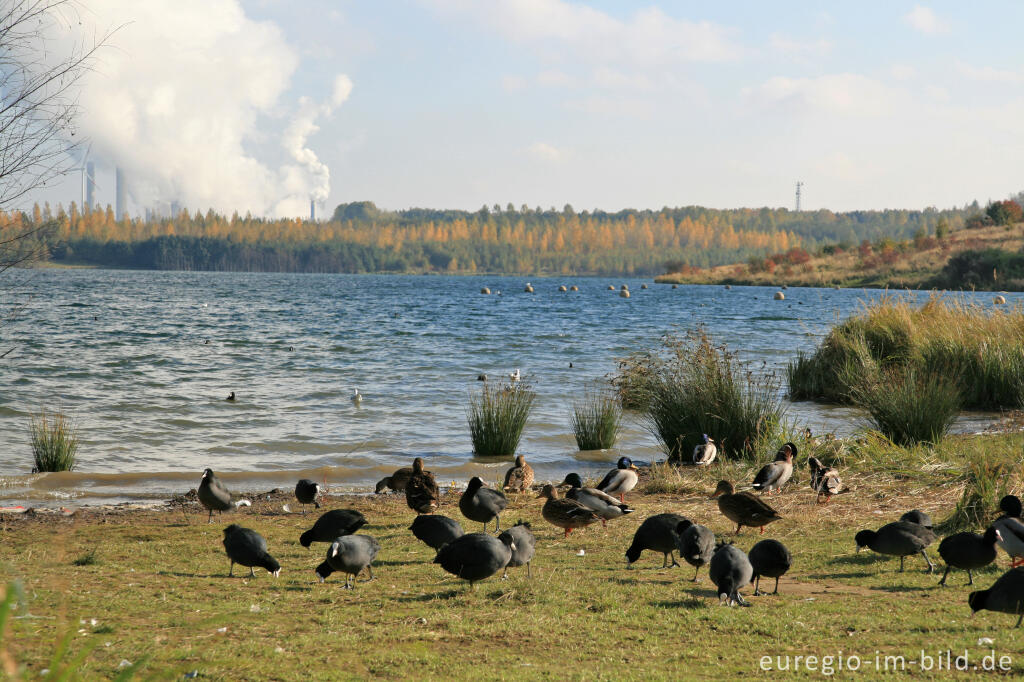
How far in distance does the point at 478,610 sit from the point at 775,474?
4.65 metres

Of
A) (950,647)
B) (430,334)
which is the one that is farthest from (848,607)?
(430,334)

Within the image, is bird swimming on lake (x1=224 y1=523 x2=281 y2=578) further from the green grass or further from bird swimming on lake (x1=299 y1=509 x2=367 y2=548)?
the green grass

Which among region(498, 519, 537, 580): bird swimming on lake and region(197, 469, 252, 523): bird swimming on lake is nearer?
region(498, 519, 537, 580): bird swimming on lake

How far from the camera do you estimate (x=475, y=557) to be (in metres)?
5.67

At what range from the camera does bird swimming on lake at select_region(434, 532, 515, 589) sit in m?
5.67

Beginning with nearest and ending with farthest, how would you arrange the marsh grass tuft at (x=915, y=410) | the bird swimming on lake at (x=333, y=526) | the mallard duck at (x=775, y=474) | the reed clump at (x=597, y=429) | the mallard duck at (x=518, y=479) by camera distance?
1. the bird swimming on lake at (x=333, y=526)
2. the mallard duck at (x=775, y=474)
3. the mallard duck at (x=518, y=479)
4. the marsh grass tuft at (x=915, y=410)
5. the reed clump at (x=597, y=429)

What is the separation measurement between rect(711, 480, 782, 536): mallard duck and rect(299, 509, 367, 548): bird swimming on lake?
328 cm

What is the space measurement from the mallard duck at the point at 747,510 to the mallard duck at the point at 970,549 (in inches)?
61.8

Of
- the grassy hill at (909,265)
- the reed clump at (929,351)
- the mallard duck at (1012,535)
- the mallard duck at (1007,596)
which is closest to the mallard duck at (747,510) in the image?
the mallard duck at (1012,535)

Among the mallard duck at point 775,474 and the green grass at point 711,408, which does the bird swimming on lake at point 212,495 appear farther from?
the green grass at point 711,408

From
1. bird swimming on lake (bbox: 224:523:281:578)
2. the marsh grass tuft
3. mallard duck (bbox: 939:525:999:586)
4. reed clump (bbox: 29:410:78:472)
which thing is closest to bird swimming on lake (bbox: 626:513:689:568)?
mallard duck (bbox: 939:525:999:586)

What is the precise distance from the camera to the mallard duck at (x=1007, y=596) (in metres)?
4.74

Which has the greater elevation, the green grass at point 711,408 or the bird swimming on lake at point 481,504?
the green grass at point 711,408

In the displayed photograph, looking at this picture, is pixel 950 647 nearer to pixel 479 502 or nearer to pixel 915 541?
pixel 915 541
